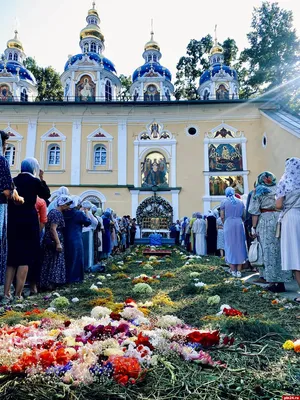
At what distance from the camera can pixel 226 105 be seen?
2328cm

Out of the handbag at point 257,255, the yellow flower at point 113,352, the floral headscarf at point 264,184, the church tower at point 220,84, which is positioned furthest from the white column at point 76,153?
the yellow flower at point 113,352

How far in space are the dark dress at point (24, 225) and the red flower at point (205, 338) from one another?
9.00 feet

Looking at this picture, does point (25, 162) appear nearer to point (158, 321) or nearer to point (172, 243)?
point (158, 321)

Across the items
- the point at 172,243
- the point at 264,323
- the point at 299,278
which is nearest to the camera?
the point at 264,323

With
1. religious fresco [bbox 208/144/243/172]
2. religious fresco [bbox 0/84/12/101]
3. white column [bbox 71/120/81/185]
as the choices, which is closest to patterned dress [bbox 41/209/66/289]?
white column [bbox 71/120/81/185]

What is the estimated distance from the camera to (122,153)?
2311 cm

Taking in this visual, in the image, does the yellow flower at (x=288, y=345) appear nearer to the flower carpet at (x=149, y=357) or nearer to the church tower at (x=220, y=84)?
the flower carpet at (x=149, y=357)

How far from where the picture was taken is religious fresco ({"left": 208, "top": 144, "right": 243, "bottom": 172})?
22.8 meters

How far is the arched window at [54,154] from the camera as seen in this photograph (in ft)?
77.0

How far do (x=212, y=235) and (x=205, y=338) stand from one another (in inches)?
387

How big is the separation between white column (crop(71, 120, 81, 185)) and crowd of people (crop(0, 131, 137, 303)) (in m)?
17.2

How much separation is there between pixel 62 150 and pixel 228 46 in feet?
74.5

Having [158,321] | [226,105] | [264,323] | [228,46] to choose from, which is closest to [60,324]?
[158,321]

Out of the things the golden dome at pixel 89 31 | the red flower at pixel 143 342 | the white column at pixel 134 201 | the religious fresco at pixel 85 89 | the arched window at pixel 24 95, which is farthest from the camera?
the golden dome at pixel 89 31
